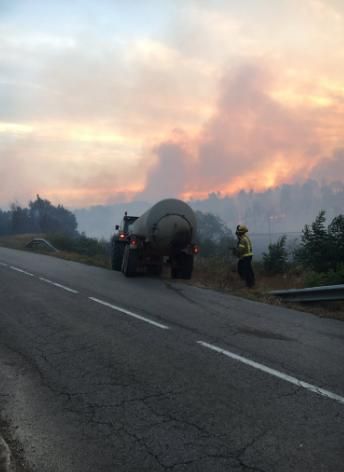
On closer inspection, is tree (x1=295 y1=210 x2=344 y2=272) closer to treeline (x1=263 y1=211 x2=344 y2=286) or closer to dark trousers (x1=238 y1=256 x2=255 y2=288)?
treeline (x1=263 y1=211 x2=344 y2=286)

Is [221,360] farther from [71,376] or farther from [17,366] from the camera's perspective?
[17,366]

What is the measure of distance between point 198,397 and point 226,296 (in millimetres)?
6632

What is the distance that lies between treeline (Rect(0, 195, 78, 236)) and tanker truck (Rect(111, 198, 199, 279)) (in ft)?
155

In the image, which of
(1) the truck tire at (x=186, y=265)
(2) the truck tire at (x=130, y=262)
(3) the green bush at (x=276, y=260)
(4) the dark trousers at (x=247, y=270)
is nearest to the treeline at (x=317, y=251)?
(3) the green bush at (x=276, y=260)

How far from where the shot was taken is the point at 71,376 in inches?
211

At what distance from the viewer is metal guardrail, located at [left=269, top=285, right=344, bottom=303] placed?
9.46 meters

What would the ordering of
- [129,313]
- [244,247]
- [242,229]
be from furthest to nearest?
[242,229] → [244,247] → [129,313]

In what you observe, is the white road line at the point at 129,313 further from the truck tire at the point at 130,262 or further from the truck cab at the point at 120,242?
the truck cab at the point at 120,242

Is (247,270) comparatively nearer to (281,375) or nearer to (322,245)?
(322,245)

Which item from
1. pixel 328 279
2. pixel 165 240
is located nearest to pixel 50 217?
pixel 165 240

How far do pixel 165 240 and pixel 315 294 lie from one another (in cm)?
570

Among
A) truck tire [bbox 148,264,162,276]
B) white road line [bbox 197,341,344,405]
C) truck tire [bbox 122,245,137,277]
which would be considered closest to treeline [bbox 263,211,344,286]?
truck tire [bbox 148,264,162,276]

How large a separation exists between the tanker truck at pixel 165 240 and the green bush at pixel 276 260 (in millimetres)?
2666

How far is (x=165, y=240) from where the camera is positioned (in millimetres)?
14484
